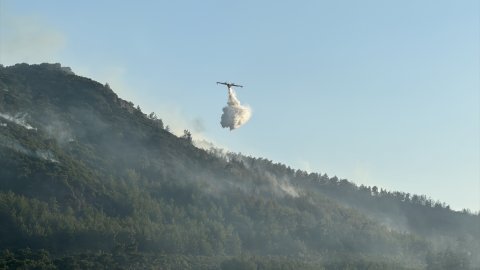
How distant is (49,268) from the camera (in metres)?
188

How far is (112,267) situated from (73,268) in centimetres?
1157

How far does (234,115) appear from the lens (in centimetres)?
15512

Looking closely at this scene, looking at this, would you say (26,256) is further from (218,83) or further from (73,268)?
(218,83)

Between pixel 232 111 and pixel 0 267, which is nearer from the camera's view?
pixel 232 111

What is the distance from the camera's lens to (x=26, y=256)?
198 meters

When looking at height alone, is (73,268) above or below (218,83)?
below

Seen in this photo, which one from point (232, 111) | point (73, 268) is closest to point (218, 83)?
point (232, 111)

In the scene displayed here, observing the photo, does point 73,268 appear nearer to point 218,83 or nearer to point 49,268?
point 49,268

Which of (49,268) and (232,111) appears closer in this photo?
(232,111)

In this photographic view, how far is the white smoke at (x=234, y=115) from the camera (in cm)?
15325

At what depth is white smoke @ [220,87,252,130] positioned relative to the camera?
6033 inches

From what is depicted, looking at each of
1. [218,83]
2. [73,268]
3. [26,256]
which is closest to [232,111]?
[218,83]

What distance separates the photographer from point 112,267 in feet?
651

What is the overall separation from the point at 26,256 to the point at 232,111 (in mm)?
75132
